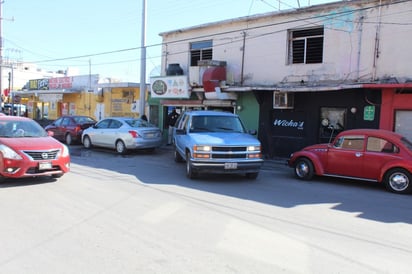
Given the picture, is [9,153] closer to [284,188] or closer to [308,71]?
[284,188]

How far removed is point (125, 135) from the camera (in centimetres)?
1541

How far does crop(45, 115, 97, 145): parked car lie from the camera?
18.5m

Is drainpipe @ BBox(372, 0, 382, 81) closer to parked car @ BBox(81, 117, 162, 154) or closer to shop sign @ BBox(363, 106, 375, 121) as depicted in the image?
shop sign @ BBox(363, 106, 375, 121)

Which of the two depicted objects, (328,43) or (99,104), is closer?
(328,43)

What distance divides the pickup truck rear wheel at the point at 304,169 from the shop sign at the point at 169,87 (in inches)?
350

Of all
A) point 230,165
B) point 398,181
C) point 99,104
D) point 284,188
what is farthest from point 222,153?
point 99,104

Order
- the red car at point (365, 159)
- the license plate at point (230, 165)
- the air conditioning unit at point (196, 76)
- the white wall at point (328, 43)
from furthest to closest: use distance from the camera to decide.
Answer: the air conditioning unit at point (196, 76) < the white wall at point (328, 43) < the license plate at point (230, 165) < the red car at point (365, 159)

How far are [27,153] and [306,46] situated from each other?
37.2ft

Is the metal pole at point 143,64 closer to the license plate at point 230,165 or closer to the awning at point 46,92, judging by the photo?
the awning at point 46,92

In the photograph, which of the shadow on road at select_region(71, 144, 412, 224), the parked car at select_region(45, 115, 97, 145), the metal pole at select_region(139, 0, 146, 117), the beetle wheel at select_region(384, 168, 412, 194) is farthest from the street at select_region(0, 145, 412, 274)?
the metal pole at select_region(139, 0, 146, 117)

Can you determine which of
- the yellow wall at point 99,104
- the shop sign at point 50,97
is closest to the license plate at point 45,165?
the yellow wall at point 99,104

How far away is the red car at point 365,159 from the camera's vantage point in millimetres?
9266

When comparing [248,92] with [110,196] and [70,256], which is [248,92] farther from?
[70,256]

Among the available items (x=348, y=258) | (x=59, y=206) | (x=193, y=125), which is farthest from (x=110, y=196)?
(x=348, y=258)
